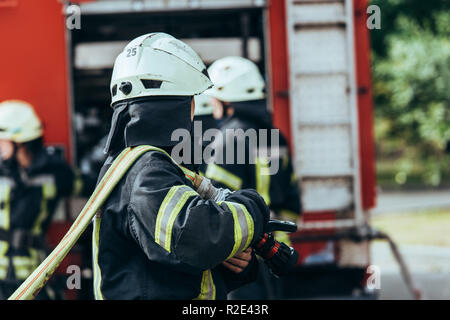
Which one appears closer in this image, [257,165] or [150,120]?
[150,120]

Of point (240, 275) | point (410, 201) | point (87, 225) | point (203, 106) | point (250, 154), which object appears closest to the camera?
point (87, 225)

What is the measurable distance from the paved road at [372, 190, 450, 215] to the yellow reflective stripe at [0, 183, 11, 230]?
8.59 meters

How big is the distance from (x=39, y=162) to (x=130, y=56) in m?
2.15

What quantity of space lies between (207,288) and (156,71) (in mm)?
767

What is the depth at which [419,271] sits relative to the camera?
22.7 feet

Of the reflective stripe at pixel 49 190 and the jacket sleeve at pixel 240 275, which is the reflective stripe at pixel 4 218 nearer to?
the reflective stripe at pixel 49 190

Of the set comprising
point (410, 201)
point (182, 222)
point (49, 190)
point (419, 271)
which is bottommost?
point (410, 201)

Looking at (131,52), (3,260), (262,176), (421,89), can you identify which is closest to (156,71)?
(131,52)

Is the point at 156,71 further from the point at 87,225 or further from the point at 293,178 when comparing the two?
the point at 293,178

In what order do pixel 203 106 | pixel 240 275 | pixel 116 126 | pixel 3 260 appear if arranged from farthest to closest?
pixel 3 260
pixel 203 106
pixel 240 275
pixel 116 126

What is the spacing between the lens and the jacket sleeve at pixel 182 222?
1913 mm
